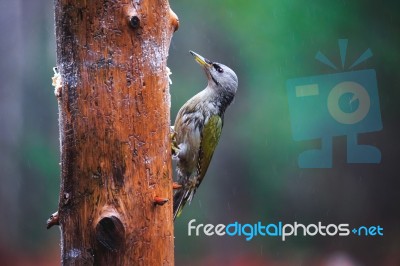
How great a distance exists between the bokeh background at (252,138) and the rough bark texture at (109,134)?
237 cm

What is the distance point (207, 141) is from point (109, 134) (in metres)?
1.40

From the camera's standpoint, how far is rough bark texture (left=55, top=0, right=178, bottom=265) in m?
1.64

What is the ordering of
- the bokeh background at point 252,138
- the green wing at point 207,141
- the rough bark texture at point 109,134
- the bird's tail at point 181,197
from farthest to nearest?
1. the bokeh background at point 252,138
2. the green wing at point 207,141
3. the bird's tail at point 181,197
4. the rough bark texture at point 109,134

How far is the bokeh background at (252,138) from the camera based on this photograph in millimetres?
4008

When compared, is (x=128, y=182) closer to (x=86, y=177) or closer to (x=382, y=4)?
(x=86, y=177)

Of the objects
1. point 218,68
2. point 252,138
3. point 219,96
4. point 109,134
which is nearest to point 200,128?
→ point 219,96

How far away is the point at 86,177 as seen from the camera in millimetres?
1643

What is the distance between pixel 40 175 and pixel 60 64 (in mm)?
2446

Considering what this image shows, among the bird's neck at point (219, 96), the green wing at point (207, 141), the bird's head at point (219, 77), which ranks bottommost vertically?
the green wing at point (207, 141)

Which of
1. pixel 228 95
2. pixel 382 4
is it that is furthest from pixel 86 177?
pixel 382 4

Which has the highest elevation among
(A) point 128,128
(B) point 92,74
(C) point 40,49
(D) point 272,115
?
(C) point 40,49

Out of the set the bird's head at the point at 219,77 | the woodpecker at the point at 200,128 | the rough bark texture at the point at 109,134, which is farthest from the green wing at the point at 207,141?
the rough bark texture at the point at 109,134

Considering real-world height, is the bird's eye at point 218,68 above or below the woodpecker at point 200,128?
above

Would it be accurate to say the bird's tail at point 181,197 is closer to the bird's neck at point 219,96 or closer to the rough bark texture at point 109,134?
the bird's neck at point 219,96
